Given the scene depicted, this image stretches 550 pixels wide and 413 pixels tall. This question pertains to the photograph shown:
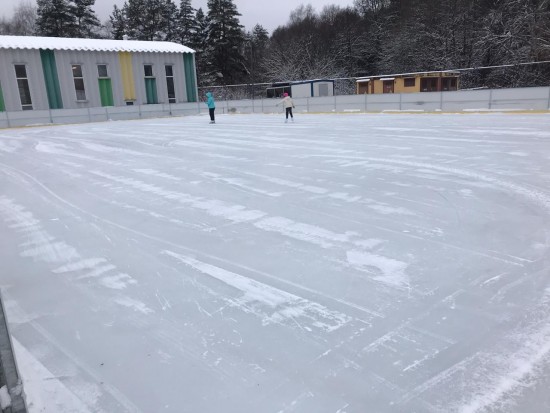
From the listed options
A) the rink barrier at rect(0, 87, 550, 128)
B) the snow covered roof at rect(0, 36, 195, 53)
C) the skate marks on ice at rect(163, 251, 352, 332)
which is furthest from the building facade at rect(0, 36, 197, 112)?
the skate marks on ice at rect(163, 251, 352, 332)

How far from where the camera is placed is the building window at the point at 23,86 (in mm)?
25016

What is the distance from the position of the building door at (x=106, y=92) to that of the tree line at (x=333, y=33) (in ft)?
71.5

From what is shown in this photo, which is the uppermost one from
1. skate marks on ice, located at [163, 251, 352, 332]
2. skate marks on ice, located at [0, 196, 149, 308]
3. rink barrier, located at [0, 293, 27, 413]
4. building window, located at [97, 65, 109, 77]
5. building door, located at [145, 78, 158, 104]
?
building window, located at [97, 65, 109, 77]

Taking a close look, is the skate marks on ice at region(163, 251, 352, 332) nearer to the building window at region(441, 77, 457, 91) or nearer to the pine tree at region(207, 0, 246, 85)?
the building window at region(441, 77, 457, 91)

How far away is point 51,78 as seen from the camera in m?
26.0

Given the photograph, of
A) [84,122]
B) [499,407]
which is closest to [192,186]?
[499,407]

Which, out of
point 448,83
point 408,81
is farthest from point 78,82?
point 448,83

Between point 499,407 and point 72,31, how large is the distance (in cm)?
6147

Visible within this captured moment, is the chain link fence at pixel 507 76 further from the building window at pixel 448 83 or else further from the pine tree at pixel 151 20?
the pine tree at pixel 151 20

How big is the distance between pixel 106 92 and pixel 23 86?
4.72m

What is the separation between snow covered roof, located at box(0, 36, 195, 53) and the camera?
2500cm

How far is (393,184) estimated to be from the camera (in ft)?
20.1

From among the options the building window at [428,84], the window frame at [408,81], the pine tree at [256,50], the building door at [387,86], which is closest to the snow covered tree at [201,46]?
the pine tree at [256,50]

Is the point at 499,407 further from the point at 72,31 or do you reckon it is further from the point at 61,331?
the point at 72,31
